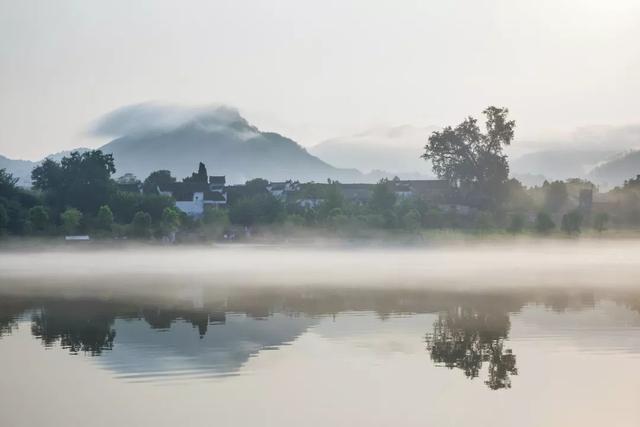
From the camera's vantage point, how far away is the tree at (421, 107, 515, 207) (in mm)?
98125

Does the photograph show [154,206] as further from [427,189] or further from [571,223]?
[427,189]

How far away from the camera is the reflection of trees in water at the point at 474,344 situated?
1935 centimetres

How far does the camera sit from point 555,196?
114m

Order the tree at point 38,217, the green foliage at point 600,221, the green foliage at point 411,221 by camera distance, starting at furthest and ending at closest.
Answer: the green foliage at point 600,221, the green foliage at point 411,221, the tree at point 38,217

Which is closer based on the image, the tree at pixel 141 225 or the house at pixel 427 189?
the tree at pixel 141 225

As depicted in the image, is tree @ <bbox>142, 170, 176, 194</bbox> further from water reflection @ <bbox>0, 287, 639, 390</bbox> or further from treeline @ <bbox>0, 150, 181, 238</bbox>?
water reflection @ <bbox>0, 287, 639, 390</bbox>

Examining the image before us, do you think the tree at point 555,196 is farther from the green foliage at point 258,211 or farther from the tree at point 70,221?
the tree at point 70,221

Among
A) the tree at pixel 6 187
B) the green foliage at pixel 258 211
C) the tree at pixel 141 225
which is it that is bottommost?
the tree at pixel 141 225

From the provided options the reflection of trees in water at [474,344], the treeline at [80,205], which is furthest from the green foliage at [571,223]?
the reflection of trees in water at [474,344]

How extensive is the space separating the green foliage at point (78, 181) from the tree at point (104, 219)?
4.55 meters

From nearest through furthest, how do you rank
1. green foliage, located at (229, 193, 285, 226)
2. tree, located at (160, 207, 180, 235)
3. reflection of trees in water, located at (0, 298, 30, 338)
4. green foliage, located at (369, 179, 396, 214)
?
reflection of trees in water, located at (0, 298, 30, 338), tree, located at (160, 207, 180, 235), green foliage, located at (369, 179, 396, 214), green foliage, located at (229, 193, 285, 226)

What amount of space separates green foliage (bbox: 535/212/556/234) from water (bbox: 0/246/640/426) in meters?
54.7

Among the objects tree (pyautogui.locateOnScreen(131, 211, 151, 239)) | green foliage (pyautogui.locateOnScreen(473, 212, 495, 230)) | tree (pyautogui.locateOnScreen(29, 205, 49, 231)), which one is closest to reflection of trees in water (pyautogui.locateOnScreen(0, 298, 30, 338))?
tree (pyautogui.locateOnScreen(29, 205, 49, 231))

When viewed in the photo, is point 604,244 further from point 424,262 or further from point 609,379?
point 609,379
